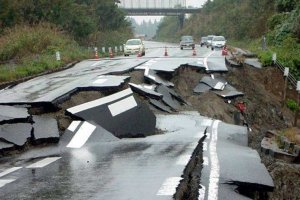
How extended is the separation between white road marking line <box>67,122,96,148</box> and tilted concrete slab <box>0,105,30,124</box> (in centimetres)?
117

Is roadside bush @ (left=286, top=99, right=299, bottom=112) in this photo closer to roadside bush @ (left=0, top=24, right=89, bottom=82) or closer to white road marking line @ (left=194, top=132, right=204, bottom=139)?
roadside bush @ (left=0, top=24, right=89, bottom=82)

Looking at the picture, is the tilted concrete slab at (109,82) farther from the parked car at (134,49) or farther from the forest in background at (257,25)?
the parked car at (134,49)

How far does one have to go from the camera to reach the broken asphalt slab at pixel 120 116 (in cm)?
975

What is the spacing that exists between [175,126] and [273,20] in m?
35.2

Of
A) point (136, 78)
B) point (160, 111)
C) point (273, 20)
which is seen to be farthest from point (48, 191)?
point (273, 20)

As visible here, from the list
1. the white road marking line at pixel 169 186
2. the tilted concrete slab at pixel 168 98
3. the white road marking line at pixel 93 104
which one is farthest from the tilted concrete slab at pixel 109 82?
the white road marking line at pixel 169 186

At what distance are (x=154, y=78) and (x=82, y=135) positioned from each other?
7.40m

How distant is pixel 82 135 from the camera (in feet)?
30.4

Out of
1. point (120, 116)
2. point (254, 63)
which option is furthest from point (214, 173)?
point (254, 63)

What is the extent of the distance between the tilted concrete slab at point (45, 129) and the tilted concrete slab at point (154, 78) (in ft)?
21.8

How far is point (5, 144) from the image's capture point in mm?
8383

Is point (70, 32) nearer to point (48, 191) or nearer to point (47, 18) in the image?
point (47, 18)

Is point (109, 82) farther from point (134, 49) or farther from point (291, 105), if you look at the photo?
point (134, 49)

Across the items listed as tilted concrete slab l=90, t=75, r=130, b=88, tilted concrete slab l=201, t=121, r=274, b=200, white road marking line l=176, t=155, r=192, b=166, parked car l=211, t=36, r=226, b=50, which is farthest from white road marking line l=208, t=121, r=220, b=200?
parked car l=211, t=36, r=226, b=50
